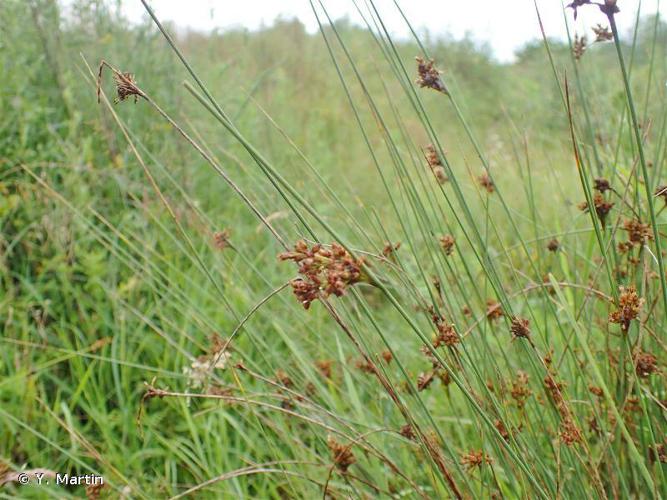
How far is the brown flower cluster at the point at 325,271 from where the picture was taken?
57cm

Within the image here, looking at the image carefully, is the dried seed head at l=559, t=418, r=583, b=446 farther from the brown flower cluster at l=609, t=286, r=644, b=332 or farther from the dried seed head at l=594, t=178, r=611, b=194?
the dried seed head at l=594, t=178, r=611, b=194

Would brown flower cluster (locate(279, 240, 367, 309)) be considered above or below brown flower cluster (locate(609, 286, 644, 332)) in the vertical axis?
above

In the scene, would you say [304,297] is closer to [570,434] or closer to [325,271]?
[325,271]

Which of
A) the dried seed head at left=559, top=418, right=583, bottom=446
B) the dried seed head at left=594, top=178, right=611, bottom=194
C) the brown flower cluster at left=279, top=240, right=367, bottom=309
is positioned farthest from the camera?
the dried seed head at left=594, top=178, right=611, bottom=194

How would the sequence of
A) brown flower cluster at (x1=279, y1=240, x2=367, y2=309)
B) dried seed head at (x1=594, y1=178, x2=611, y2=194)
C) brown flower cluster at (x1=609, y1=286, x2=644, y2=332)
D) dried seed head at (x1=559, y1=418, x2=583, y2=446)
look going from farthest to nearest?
dried seed head at (x1=594, y1=178, x2=611, y2=194) → dried seed head at (x1=559, y1=418, x2=583, y2=446) → brown flower cluster at (x1=609, y1=286, x2=644, y2=332) → brown flower cluster at (x1=279, y1=240, x2=367, y2=309)

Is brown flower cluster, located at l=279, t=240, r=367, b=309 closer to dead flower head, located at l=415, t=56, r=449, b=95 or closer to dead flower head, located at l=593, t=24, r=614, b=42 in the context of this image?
dead flower head, located at l=415, t=56, r=449, b=95

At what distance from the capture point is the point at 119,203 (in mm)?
2596

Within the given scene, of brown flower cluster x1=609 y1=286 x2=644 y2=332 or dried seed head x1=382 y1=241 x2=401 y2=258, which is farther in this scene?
dried seed head x1=382 y1=241 x2=401 y2=258

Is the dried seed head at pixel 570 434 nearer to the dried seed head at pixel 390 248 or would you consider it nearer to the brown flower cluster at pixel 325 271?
the dried seed head at pixel 390 248

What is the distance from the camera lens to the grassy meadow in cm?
91

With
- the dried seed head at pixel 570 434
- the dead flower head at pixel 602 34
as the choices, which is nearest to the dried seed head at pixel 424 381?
the dried seed head at pixel 570 434

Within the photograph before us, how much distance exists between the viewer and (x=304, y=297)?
1.95 ft

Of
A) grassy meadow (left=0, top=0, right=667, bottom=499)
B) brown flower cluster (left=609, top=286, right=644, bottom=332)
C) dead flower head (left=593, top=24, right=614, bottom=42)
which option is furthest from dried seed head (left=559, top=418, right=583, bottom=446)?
dead flower head (left=593, top=24, right=614, bottom=42)

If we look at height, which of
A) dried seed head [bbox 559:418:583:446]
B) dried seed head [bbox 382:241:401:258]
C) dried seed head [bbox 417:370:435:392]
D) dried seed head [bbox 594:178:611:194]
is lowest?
dried seed head [bbox 559:418:583:446]
